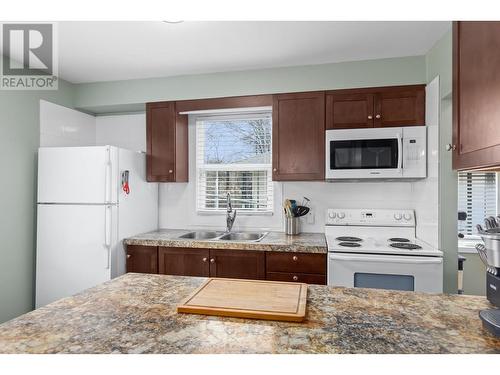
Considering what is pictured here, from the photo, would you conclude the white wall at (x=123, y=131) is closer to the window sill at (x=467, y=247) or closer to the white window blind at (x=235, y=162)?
the white window blind at (x=235, y=162)

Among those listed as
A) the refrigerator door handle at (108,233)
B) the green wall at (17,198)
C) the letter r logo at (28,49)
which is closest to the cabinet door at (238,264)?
the refrigerator door handle at (108,233)

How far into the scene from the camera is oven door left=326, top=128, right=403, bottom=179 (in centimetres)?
248

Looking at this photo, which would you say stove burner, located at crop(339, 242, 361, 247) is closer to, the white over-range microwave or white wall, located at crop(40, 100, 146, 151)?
the white over-range microwave

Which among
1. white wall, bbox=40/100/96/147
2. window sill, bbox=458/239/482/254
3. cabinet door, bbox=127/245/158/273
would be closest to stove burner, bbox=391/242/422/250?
window sill, bbox=458/239/482/254

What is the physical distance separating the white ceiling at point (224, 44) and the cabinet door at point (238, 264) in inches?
66.6

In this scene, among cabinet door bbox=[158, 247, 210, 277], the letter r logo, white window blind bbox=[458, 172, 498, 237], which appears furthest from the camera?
white window blind bbox=[458, 172, 498, 237]

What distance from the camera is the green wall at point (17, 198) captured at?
2545 millimetres

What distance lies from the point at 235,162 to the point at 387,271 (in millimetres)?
1825

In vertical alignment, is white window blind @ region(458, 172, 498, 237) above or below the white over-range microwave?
below

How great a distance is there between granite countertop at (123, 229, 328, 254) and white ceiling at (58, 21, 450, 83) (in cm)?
160

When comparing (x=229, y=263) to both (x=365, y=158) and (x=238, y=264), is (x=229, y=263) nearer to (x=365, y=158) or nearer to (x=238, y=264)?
(x=238, y=264)
